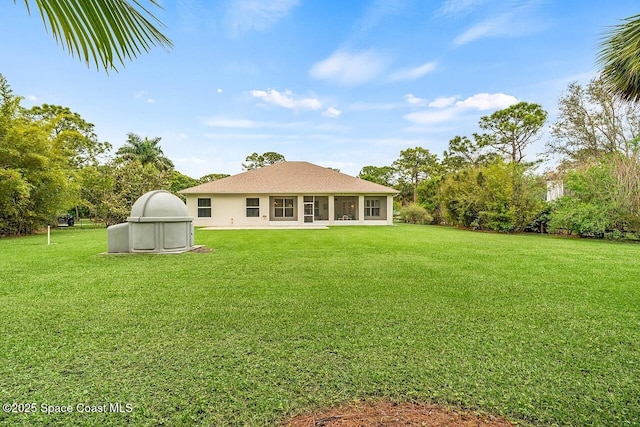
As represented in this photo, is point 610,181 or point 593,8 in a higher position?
point 593,8

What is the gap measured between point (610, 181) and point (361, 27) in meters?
12.4

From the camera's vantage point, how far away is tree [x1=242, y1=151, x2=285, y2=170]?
43344mm

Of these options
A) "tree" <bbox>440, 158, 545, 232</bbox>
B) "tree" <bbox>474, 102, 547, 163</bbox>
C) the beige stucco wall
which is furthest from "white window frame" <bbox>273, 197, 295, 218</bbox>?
"tree" <bbox>474, 102, 547, 163</bbox>

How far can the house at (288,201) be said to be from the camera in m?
21.0

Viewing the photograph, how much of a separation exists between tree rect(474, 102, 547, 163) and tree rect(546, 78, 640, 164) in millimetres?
2449

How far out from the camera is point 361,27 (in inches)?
394

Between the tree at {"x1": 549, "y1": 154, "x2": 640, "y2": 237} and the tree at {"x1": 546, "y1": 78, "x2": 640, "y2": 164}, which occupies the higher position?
the tree at {"x1": 546, "y1": 78, "x2": 640, "y2": 164}

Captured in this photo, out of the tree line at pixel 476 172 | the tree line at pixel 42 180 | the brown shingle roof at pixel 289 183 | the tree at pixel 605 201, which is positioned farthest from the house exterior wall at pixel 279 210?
the tree at pixel 605 201

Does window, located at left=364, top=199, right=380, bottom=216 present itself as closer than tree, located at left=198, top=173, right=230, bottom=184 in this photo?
Yes

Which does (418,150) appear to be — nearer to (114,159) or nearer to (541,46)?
(541,46)

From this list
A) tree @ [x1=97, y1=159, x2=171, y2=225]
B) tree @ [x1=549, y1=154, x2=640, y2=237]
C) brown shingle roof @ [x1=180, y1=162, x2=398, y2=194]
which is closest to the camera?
tree @ [x1=549, y1=154, x2=640, y2=237]

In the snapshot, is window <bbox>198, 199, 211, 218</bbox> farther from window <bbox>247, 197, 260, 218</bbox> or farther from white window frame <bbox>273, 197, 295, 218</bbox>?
white window frame <bbox>273, 197, 295, 218</bbox>

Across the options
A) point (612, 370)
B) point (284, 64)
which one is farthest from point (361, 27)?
point (612, 370)

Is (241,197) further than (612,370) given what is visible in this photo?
Yes
